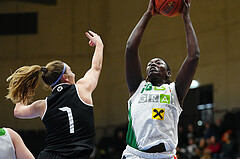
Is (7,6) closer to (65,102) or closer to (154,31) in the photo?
(154,31)

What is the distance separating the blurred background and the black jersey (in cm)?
976

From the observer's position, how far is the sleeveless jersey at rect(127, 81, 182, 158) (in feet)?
12.1

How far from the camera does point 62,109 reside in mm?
3443

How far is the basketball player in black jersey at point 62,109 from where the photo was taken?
3.35m

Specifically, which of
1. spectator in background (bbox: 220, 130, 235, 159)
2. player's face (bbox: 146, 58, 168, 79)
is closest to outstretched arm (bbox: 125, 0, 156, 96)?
player's face (bbox: 146, 58, 168, 79)

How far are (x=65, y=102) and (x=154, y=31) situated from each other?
1194cm

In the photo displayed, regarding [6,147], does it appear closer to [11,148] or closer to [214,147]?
[11,148]

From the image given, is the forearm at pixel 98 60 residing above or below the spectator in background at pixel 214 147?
above

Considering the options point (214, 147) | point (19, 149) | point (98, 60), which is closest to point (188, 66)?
point (98, 60)

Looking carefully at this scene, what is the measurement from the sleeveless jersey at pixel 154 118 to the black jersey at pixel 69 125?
513mm

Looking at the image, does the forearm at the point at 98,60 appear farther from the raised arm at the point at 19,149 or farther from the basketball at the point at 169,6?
the raised arm at the point at 19,149

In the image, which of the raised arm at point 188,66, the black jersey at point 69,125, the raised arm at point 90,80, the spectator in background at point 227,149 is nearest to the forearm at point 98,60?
the raised arm at point 90,80

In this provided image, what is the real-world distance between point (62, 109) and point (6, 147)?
73 cm

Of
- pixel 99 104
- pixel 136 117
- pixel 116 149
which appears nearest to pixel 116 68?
pixel 99 104
